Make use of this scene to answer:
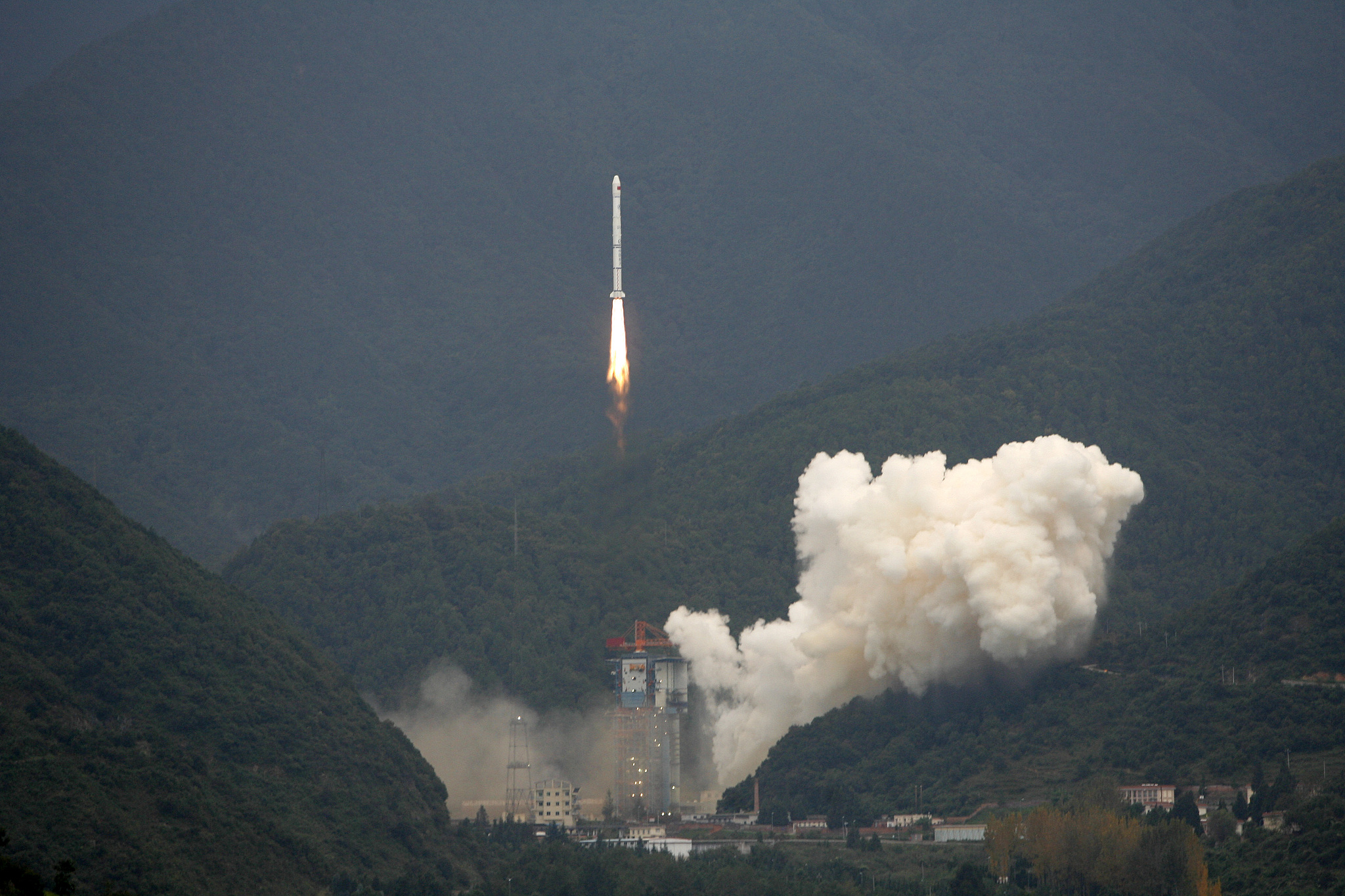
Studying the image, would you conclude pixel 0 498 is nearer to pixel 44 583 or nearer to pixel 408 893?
pixel 44 583

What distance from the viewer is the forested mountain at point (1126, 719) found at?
8144 cm

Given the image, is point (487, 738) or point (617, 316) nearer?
point (617, 316)

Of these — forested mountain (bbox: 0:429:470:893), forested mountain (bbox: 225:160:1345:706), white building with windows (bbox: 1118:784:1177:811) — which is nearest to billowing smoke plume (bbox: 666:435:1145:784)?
white building with windows (bbox: 1118:784:1177:811)

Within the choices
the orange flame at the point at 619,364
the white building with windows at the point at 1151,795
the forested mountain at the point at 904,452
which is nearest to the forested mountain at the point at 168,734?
the forested mountain at the point at 904,452

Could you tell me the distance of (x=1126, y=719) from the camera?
281 feet

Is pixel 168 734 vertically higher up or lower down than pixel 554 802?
higher up

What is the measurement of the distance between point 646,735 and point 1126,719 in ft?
73.0

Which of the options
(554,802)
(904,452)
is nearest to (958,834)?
(554,802)

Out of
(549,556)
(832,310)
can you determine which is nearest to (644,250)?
(832,310)

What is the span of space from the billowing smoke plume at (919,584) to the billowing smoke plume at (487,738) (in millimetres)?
6883

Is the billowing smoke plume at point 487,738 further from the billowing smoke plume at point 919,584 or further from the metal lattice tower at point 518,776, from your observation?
the billowing smoke plume at point 919,584

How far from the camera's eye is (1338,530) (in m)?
90.4

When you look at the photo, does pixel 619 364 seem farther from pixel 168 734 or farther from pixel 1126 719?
pixel 168 734

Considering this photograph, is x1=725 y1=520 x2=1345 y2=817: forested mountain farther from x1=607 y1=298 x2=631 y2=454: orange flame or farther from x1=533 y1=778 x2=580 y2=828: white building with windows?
x1=607 y1=298 x2=631 y2=454: orange flame
